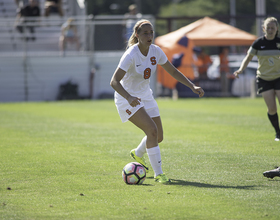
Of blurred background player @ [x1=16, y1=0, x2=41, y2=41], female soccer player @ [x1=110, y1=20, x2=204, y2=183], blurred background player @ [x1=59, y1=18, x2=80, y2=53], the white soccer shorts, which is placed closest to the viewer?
female soccer player @ [x1=110, y1=20, x2=204, y2=183]

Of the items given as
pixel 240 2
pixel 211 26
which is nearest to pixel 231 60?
pixel 211 26

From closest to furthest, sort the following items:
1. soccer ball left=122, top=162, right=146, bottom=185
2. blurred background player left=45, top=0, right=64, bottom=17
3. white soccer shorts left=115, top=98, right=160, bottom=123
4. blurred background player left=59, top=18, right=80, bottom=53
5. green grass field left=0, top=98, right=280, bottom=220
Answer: green grass field left=0, top=98, right=280, bottom=220 < soccer ball left=122, top=162, right=146, bottom=185 < white soccer shorts left=115, top=98, right=160, bottom=123 < blurred background player left=59, top=18, right=80, bottom=53 < blurred background player left=45, top=0, right=64, bottom=17

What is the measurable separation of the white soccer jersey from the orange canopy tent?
48.2 ft

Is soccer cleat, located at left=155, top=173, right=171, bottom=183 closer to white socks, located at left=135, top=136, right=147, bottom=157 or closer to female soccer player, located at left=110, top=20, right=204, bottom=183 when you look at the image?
female soccer player, located at left=110, top=20, right=204, bottom=183

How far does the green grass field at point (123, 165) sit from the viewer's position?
13.9 ft

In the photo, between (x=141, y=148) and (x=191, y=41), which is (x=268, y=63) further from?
(x=191, y=41)

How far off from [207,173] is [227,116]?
24.6 ft

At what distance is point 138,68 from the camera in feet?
18.3

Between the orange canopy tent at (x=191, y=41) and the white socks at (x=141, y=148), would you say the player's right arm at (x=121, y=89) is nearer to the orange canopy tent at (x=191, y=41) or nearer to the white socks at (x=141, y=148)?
the white socks at (x=141, y=148)

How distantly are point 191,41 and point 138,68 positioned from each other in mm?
15249

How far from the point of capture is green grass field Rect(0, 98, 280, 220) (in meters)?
4.24

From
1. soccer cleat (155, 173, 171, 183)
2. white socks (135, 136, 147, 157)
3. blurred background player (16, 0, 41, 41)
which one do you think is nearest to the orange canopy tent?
blurred background player (16, 0, 41, 41)

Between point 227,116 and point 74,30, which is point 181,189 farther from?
point 74,30

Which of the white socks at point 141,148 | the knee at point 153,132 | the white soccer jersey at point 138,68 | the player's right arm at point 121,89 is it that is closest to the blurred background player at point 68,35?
the white socks at point 141,148
